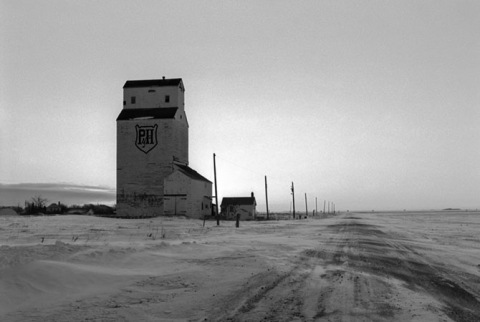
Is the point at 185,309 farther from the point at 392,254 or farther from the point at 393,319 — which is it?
the point at 392,254

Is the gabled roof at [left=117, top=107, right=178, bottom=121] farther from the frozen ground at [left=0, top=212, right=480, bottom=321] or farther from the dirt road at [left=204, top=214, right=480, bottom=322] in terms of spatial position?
the dirt road at [left=204, top=214, right=480, bottom=322]

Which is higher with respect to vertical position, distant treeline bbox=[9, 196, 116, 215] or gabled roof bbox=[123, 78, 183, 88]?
gabled roof bbox=[123, 78, 183, 88]

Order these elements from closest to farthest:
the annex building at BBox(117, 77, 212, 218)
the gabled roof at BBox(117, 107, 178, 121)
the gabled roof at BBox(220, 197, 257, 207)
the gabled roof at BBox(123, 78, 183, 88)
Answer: the annex building at BBox(117, 77, 212, 218) → the gabled roof at BBox(117, 107, 178, 121) → the gabled roof at BBox(123, 78, 183, 88) → the gabled roof at BBox(220, 197, 257, 207)

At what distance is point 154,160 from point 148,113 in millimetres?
6532

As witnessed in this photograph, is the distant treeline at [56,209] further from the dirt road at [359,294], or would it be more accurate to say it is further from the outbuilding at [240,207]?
the dirt road at [359,294]

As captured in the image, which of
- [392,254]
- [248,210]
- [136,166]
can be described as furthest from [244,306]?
[248,210]

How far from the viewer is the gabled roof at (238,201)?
242 ft

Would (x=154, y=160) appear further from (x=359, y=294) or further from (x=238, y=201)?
(x=359, y=294)

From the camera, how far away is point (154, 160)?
47250mm

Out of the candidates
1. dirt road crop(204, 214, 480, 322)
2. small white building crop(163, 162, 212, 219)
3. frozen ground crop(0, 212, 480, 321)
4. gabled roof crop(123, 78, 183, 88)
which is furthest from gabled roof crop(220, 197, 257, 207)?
dirt road crop(204, 214, 480, 322)

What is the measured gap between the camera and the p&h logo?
156 ft

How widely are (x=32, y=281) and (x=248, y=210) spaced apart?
216ft

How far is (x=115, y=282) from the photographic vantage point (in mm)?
8281

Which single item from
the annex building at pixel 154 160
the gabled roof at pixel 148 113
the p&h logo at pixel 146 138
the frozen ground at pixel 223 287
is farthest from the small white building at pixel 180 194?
the frozen ground at pixel 223 287
